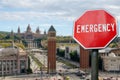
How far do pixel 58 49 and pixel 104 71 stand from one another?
30113 millimetres

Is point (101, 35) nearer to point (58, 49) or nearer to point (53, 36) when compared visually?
point (53, 36)

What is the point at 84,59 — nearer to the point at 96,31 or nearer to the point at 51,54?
the point at 51,54

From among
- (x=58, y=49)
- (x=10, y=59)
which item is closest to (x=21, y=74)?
(x=10, y=59)

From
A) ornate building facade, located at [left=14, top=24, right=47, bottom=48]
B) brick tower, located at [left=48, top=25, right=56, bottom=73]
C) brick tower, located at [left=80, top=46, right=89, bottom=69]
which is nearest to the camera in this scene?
brick tower, located at [left=48, top=25, right=56, bottom=73]

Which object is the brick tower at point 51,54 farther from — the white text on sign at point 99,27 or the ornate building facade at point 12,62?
the white text on sign at point 99,27

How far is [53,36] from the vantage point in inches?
1661

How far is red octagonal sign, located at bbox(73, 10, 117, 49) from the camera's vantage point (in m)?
2.90

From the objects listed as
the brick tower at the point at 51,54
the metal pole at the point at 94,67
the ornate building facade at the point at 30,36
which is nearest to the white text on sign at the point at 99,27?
the metal pole at the point at 94,67

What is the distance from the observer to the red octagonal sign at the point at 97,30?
2.90 metres

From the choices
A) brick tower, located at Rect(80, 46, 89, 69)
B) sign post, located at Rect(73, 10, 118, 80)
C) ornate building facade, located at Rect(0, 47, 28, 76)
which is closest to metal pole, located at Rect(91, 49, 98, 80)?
sign post, located at Rect(73, 10, 118, 80)

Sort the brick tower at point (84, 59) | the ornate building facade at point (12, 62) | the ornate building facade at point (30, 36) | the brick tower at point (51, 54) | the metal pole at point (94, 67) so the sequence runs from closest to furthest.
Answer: the metal pole at point (94, 67) < the ornate building facade at point (12, 62) < the brick tower at point (51, 54) < the brick tower at point (84, 59) < the ornate building facade at point (30, 36)

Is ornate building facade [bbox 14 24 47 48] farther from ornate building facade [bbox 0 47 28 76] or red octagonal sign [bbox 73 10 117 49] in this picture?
red octagonal sign [bbox 73 10 117 49]

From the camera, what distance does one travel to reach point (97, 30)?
2.90 metres

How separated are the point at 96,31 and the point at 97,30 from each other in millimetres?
14
